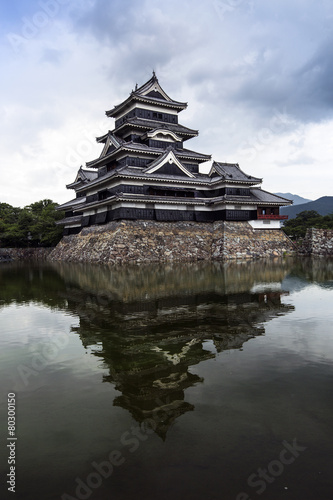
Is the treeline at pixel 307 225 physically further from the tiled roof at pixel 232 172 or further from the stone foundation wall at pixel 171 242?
the tiled roof at pixel 232 172

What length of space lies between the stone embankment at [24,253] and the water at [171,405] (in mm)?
44566

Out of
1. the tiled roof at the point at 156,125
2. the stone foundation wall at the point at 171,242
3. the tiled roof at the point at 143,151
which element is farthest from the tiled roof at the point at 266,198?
the tiled roof at the point at 156,125

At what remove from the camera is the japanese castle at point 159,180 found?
33406 mm

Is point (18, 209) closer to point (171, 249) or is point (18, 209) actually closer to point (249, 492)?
point (171, 249)

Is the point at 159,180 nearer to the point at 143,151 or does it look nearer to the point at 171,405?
the point at 143,151

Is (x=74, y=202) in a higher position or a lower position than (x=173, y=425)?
higher

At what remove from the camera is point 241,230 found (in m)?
37.1

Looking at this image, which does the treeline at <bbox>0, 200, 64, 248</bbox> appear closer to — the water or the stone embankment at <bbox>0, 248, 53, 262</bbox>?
the stone embankment at <bbox>0, 248, 53, 262</bbox>

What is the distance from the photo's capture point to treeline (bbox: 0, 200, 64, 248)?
49.8 m

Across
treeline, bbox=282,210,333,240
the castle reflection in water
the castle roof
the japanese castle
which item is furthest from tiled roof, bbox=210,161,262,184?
the castle reflection in water

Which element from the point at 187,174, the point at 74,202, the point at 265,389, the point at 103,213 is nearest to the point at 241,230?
the point at 187,174

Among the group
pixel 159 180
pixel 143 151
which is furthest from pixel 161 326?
pixel 143 151

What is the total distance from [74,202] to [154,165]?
54.3 ft

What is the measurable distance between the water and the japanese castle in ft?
82.5
